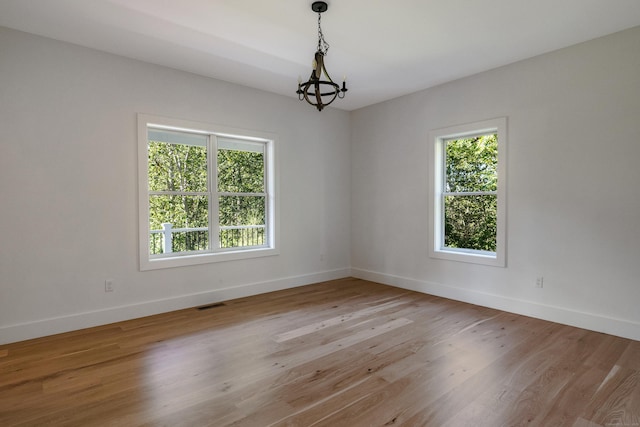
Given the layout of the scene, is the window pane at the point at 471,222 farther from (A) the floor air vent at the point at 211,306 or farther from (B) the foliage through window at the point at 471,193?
(A) the floor air vent at the point at 211,306

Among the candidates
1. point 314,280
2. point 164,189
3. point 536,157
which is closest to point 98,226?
point 164,189

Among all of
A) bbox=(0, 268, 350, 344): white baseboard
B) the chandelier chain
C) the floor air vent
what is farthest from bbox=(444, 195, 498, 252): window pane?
the floor air vent

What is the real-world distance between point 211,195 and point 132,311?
63.2 inches

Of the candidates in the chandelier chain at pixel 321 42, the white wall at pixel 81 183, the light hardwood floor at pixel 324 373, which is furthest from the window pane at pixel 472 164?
the white wall at pixel 81 183

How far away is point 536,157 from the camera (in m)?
3.70

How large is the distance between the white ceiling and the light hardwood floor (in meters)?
2.83

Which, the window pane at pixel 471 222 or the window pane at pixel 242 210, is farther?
the window pane at pixel 242 210

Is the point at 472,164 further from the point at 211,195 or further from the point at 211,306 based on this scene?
the point at 211,306

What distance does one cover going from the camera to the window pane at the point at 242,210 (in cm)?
458

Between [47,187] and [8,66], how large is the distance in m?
1.11

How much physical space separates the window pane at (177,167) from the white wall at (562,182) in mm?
2952

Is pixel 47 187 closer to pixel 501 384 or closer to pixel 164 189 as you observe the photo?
pixel 164 189

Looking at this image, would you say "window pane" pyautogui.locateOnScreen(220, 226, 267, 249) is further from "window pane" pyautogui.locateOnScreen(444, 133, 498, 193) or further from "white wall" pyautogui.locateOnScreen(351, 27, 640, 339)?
"window pane" pyautogui.locateOnScreen(444, 133, 498, 193)

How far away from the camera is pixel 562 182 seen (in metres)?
3.53
